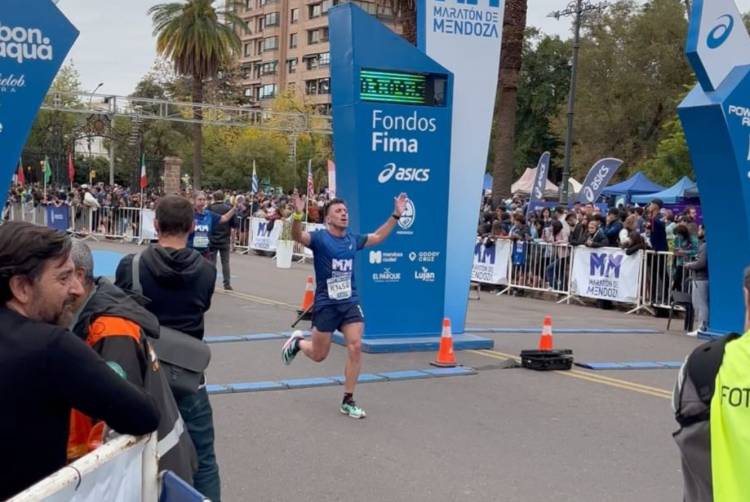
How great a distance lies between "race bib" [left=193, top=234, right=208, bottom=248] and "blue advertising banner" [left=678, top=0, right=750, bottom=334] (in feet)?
24.7

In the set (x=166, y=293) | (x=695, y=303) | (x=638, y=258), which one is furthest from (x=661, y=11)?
(x=166, y=293)

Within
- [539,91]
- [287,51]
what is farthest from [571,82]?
[287,51]

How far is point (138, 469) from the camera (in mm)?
2932

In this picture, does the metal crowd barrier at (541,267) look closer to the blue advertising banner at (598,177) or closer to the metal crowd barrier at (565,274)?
the metal crowd barrier at (565,274)

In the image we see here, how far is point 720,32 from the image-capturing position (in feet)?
38.4

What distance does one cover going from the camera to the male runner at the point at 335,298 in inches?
301

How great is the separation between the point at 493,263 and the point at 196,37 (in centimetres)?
2704

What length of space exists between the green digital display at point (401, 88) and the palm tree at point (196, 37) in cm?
3252

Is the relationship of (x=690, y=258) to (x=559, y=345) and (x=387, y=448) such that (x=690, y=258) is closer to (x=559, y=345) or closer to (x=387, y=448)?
(x=559, y=345)

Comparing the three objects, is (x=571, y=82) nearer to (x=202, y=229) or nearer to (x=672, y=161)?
(x=672, y=161)

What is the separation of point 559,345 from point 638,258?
18.2 ft

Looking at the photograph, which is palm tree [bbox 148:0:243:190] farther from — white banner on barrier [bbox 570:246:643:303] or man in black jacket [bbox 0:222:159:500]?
man in black jacket [bbox 0:222:159:500]

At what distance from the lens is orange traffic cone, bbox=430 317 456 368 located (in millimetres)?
9789

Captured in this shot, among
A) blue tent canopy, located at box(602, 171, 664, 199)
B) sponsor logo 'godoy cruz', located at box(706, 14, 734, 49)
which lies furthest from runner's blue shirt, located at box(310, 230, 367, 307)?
blue tent canopy, located at box(602, 171, 664, 199)
